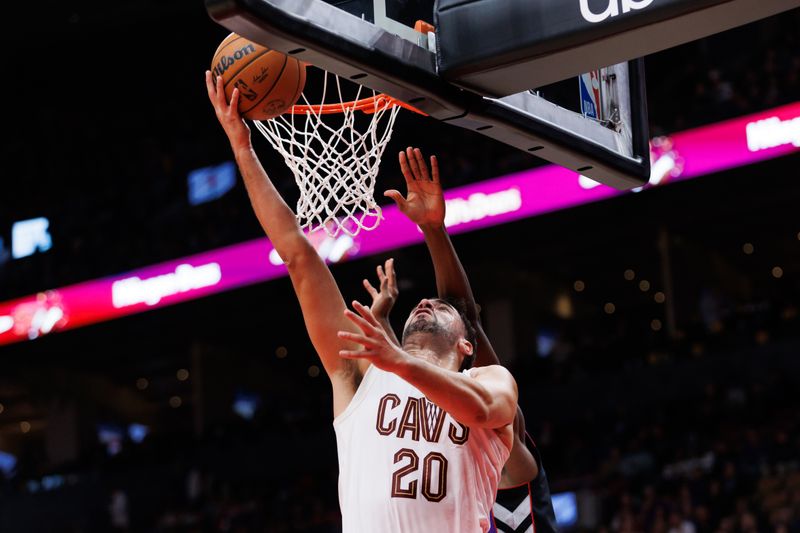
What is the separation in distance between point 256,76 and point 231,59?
0.12 m

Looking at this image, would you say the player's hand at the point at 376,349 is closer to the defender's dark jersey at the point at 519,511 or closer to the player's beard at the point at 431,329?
the player's beard at the point at 431,329

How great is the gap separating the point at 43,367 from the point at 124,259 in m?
5.23

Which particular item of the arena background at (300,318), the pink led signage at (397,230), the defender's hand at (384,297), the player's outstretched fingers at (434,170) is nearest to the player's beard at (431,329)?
the defender's hand at (384,297)

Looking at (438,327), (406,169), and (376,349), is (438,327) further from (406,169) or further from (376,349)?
(406,169)

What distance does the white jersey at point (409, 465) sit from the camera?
3.11 meters

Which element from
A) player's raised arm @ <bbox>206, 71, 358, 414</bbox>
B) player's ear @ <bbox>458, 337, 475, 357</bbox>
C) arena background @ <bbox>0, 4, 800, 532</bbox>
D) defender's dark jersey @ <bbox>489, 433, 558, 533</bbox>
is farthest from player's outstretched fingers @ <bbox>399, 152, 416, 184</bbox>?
arena background @ <bbox>0, 4, 800, 532</bbox>

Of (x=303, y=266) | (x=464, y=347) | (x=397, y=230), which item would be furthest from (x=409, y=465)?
(x=397, y=230)

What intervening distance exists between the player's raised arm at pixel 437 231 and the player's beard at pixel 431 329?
508 mm

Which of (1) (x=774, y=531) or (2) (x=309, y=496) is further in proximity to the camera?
(2) (x=309, y=496)

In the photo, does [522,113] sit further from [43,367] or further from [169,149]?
[43,367]

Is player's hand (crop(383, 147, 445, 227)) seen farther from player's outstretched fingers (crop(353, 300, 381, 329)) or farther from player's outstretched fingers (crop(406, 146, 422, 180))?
player's outstretched fingers (crop(353, 300, 381, 329))

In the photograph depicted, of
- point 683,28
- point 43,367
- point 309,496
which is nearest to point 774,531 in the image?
point 309,496

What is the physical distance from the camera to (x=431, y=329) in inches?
131

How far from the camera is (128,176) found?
18938 mm
